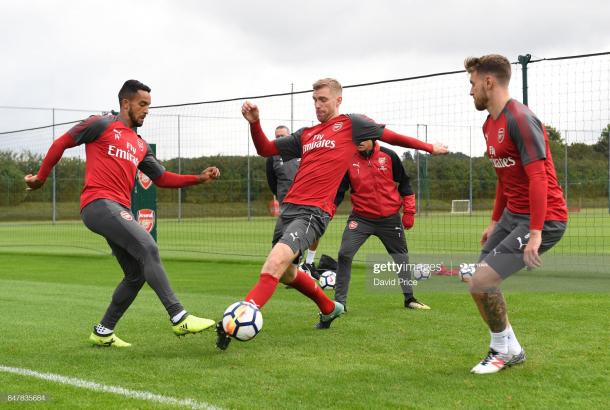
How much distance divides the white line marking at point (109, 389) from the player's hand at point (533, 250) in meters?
2.20

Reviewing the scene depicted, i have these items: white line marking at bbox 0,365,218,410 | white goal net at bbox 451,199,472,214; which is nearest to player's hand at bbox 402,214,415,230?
white line marking at bbox 0,365,218,410

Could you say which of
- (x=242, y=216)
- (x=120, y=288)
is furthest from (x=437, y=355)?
(x=242, y=216)

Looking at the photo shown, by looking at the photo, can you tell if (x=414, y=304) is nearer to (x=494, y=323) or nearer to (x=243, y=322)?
(x=494, y=323)

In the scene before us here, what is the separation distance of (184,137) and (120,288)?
12.7m

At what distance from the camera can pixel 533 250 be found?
524 cm

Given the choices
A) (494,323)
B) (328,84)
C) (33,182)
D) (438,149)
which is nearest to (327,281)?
(438,149)

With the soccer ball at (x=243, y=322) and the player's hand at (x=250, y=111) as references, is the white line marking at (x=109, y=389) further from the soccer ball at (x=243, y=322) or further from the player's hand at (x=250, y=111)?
the player's hand at (x=250, y=111)

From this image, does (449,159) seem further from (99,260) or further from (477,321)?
(477,321)

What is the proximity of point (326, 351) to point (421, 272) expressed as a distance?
4604mm

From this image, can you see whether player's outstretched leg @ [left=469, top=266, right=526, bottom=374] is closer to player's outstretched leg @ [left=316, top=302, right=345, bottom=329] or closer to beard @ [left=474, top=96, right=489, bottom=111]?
beard @ [left=474, top=96, right=489, bottom=111]

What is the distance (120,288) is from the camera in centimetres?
705

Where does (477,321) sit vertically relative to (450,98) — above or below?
below

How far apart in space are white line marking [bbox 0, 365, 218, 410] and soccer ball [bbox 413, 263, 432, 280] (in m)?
5.53

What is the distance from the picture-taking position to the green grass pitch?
4988 millimetres
